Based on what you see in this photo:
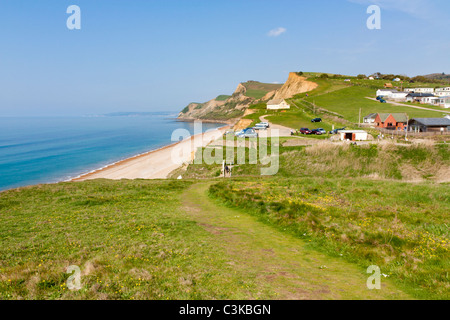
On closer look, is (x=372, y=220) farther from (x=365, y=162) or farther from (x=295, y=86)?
(x=295, y=86)

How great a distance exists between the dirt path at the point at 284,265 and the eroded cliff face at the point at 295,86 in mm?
149836

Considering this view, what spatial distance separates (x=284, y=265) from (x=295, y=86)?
549 ft

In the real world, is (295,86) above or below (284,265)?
above

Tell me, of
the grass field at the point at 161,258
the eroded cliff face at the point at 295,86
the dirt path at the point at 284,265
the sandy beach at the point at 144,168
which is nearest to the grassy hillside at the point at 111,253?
the grass field at the point at 161,258

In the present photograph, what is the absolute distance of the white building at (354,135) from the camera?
4725 centimetres

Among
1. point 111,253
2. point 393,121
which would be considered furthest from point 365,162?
point 111,253

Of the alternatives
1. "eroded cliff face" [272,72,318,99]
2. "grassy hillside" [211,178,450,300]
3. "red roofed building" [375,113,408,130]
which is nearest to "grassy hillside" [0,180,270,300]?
"grassy hillside" [211,178,450,300]

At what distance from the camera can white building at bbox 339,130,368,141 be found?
47250 millimetres

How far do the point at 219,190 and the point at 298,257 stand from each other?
13.5m

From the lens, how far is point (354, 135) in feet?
156

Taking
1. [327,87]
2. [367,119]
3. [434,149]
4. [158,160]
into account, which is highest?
[327,87]

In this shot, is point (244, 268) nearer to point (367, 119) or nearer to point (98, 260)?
point (98, 260)

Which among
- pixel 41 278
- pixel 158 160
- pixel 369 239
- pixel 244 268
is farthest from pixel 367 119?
pixel 41 278

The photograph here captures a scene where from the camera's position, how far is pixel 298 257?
11.6 m
